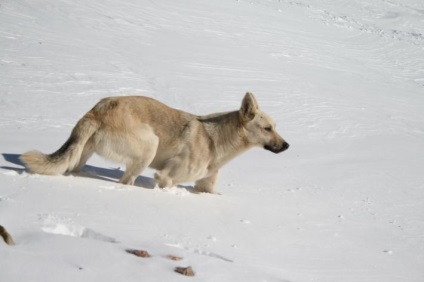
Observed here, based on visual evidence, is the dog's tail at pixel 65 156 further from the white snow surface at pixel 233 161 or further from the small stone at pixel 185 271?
the small stone at pixel 185 271

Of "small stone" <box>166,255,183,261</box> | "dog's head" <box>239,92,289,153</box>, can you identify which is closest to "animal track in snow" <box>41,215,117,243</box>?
"small stone" <box>166,255,183,261</box>

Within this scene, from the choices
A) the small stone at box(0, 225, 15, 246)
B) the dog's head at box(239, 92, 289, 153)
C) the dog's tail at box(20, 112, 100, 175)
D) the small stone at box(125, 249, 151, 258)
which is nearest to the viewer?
the small stone at box(0, 225, 15, 246)

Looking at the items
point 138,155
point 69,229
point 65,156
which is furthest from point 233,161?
point 69,229

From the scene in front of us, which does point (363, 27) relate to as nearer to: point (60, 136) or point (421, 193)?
point (421, 193)

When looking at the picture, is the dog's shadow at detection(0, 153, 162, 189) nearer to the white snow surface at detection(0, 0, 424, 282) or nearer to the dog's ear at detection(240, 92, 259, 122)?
the white snow surface at detection(0, 0, 424, 282)

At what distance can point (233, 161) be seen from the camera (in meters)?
9.99

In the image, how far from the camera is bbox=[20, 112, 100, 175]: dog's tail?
6379 millimetres

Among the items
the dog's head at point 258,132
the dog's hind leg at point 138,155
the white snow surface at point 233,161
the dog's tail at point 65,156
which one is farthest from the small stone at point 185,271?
the dog's head at point 258,132

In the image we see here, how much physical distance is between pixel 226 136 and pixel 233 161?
207 centimetres

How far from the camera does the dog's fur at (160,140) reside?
6.81m

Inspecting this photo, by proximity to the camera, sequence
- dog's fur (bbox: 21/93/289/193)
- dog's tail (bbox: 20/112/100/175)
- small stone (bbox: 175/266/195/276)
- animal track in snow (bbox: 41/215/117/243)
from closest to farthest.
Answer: small stone (bbox: 175/266/195/276)
animal track in snow (bbox: 41/215/117/243)
dog's tail (bbox: 20/112/100/175)
dog's fur (bbox: 21/93/289/193)

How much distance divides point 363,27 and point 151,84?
689 inches

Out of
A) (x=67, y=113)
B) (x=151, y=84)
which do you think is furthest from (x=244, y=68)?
(x=67, y=113)

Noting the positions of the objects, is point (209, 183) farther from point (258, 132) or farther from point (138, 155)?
point (138, 155)
